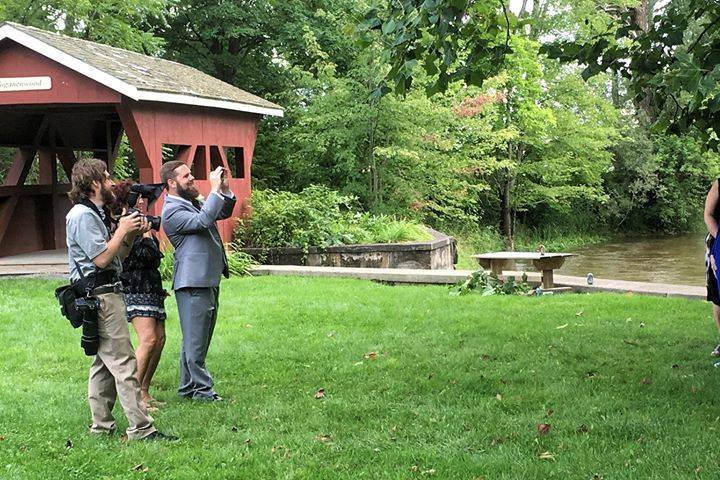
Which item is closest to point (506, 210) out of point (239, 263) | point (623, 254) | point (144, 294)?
point (623, 254)

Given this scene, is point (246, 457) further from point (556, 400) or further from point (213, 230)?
point (556, 400)

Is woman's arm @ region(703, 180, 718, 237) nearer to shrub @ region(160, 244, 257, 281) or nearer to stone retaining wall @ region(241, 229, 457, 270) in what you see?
shrub @ region(160, 244, 257, 281)

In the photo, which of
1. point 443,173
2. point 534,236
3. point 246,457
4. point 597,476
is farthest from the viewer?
point 534,236

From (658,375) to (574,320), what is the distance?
2403mm

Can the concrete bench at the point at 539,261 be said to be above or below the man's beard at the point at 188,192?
below

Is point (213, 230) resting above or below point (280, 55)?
below

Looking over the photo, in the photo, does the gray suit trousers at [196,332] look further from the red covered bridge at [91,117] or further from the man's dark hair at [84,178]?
the red covered bridge at [91,117]

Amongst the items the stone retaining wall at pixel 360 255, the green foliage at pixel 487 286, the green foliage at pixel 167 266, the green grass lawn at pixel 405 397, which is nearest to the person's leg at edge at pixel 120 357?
the green grass lawn at pixel 405 397

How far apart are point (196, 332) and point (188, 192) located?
1.05 meters

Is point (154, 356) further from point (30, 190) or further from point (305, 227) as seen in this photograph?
point (30, 190)

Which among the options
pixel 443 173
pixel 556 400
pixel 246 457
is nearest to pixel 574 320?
pixel 556 400

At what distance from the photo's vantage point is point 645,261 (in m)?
22.8

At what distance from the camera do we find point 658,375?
640 centimetres

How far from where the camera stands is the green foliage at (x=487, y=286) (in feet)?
36.5
